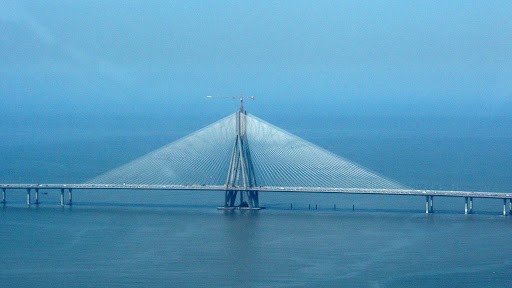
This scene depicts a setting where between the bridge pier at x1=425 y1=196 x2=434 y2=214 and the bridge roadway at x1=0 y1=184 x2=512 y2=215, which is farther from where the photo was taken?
the bridge pier at x1=425 y1=196 x2=434 y2=214

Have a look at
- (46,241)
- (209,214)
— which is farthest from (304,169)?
(46,241)

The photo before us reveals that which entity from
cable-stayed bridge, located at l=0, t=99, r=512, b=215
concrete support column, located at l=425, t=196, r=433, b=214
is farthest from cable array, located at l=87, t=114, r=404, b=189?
concrete support column, located at l=425, t=196, r=433, b=214

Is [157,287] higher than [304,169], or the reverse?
[304,169]

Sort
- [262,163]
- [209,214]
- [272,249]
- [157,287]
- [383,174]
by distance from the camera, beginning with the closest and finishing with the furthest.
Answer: [157,287] < [272,249] < [209,214] < [262,163] < [383,174]

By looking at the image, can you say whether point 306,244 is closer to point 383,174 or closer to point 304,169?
point 304,169

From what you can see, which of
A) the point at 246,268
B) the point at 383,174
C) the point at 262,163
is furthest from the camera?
the point at 383,174

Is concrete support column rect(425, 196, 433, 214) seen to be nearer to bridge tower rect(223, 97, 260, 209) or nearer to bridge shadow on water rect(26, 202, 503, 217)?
bridge shadow on water rect(26, 202, 503, 217)

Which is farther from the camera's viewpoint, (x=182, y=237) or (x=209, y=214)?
(x=209, y=214)
